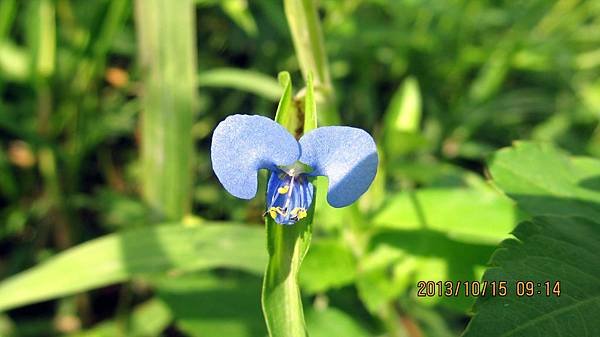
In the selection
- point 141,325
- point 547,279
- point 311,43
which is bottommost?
point 141,325

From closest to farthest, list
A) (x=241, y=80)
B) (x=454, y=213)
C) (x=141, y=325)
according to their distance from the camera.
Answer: (x=454, y=213), (x=141, y=325), (x=241, y=80)

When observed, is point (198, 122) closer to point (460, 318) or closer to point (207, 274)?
point (207, 274)

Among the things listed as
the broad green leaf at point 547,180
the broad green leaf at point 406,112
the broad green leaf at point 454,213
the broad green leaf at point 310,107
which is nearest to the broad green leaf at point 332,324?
the broad green leaf at point 454,213

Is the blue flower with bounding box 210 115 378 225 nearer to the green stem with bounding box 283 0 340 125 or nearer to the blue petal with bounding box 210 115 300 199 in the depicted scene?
the blue petal with bounding box 210 115 300 199

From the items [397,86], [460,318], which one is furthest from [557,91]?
[460,318]

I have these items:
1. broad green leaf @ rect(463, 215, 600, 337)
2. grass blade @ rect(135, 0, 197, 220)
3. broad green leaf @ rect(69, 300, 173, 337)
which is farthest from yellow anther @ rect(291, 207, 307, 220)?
broad green leaf @ rect(69, 300, 173, 337)

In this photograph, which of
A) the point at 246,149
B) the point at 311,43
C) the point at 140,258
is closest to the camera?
the point at 246,149

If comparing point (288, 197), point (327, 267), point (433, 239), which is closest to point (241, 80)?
point (327, 267)

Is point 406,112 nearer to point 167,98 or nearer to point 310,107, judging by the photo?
point 167,98
